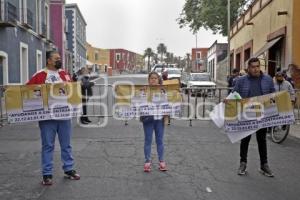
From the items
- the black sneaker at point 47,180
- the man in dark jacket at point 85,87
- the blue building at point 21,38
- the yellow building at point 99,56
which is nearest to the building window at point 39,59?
the blue building at point 21,38

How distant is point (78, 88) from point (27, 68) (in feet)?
71.2

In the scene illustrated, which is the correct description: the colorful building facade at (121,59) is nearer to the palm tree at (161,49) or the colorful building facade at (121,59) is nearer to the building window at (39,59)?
the palm tree at (161,49)

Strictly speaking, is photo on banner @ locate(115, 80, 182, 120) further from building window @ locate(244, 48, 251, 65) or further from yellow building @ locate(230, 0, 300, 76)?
building window @ locate(244, 48, 251, 65)

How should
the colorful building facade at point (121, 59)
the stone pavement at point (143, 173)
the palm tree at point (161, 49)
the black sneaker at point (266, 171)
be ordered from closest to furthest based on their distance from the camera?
the stone pavement at point (143, 173)
the black sneaker at point (266, 171)
the colorful building facade at point (121, 59)
the palm tree at point (161, 49)

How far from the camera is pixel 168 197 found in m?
5.96

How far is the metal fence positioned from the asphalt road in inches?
130

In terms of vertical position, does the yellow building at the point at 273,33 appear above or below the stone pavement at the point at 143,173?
above

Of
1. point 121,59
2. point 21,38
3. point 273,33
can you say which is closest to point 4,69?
point 21,38

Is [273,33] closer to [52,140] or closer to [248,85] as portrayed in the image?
[248,85]

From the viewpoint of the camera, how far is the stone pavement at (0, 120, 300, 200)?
20.2 ft

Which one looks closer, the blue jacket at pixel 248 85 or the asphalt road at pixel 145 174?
the asphalt road at pixel 145 174

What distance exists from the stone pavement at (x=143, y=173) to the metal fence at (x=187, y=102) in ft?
11.1

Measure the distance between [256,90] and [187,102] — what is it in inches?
326

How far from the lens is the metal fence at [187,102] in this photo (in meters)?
15.0
